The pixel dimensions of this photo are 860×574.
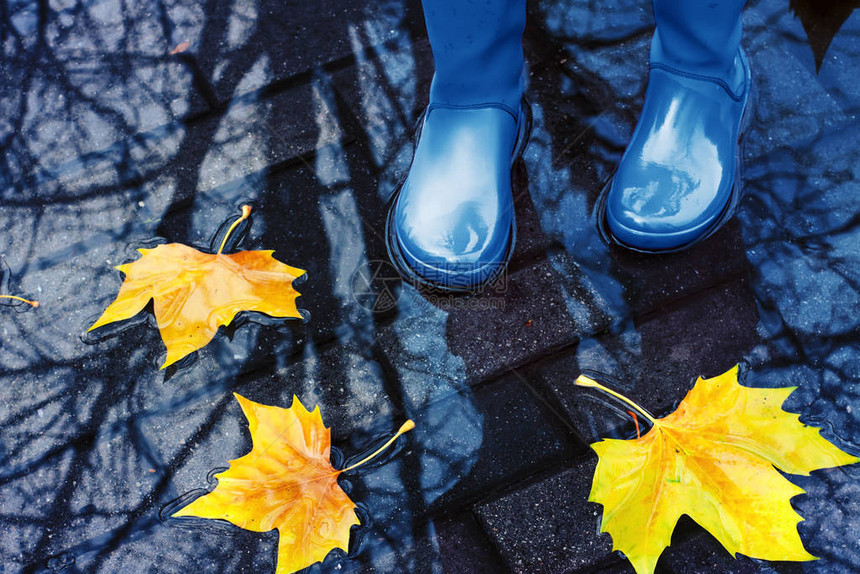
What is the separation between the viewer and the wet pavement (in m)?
1.27

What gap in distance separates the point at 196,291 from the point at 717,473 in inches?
42.9

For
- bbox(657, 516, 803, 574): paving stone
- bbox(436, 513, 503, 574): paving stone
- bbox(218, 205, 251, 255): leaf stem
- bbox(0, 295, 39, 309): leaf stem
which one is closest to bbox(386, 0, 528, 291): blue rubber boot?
bbox(218, 205, 251, 255): leaf stem

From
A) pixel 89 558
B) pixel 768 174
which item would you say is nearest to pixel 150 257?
pixel 89 558

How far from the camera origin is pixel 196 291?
1.35m

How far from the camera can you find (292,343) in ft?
4.54

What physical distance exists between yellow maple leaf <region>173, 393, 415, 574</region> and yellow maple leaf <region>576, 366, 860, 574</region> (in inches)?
19.0

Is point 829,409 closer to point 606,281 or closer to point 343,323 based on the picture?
point 606,281

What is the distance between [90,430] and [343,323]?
57 centimetres

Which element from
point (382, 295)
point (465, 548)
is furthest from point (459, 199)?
point (465, 548)

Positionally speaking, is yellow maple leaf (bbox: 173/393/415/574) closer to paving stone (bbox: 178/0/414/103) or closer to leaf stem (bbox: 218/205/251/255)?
leaf stem (bbox: 218/205/251/255)

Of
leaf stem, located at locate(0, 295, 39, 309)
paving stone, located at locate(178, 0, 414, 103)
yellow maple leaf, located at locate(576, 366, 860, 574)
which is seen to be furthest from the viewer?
paving stone, located at locate(178, 0, 414, 103)

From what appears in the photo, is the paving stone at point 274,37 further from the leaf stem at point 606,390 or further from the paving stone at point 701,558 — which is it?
the paving stone at point 701,558

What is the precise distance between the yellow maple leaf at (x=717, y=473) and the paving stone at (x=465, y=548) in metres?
0.22

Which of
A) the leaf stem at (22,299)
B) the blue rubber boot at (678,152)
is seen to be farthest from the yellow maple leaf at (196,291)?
the blue rubber boot at (678,152)
